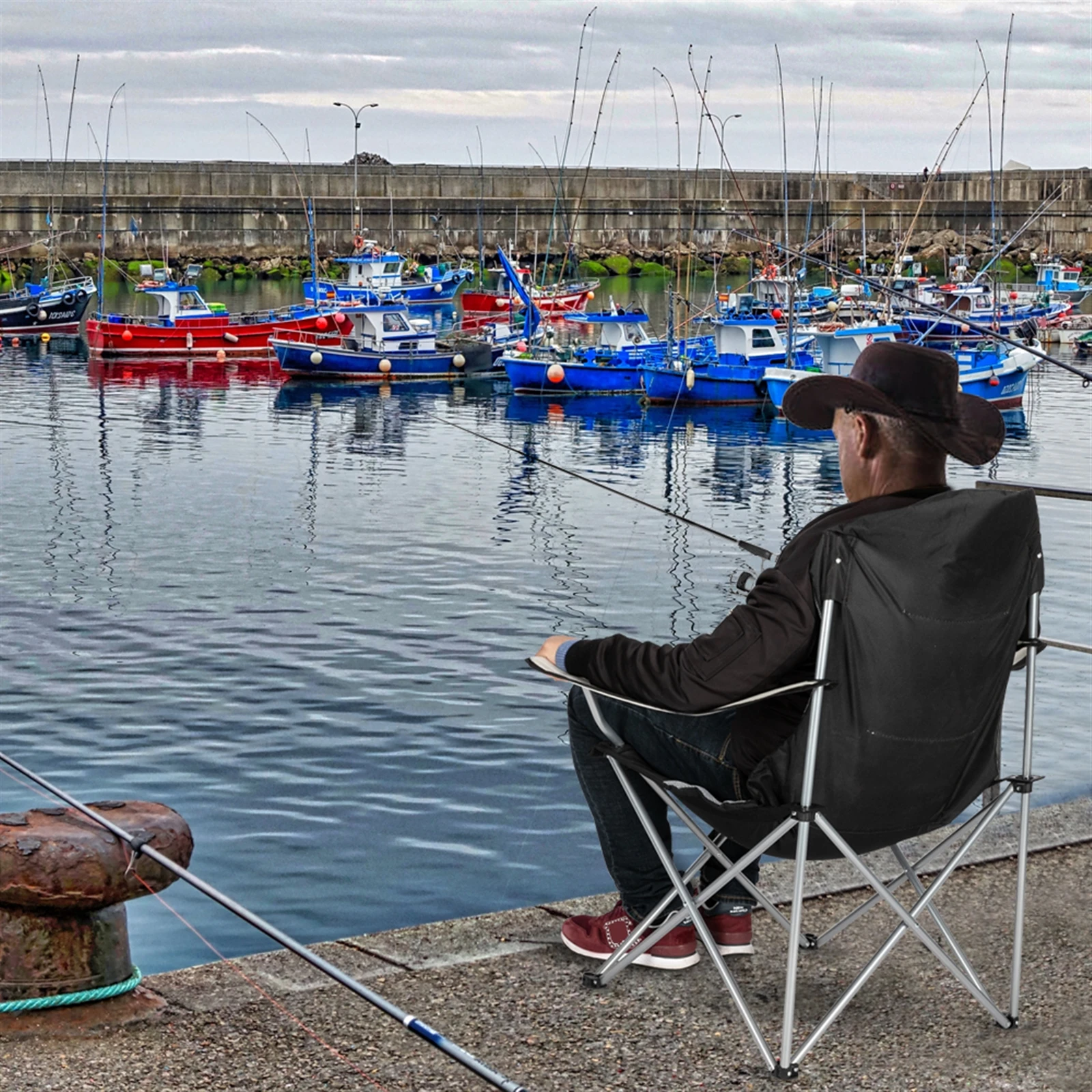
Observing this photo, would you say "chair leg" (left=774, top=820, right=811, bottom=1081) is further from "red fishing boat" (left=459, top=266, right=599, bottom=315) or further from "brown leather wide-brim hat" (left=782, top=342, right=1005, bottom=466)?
"red fishing boat" (left=459, top=266, right=599, bottom=315)

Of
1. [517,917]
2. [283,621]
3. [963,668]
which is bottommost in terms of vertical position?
[283,621]

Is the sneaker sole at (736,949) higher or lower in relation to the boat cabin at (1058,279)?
lower

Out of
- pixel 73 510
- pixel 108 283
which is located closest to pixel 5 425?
pixel 73 510

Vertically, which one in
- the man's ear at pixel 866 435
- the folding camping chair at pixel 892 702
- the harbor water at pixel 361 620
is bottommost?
the harbor water at pixel 361 620

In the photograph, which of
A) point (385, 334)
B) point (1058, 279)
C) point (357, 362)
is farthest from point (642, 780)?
point (1058, 279)

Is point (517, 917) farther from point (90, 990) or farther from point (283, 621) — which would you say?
point (283, 621)

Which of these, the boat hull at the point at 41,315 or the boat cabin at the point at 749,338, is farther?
the boat hull at the point at 41,315

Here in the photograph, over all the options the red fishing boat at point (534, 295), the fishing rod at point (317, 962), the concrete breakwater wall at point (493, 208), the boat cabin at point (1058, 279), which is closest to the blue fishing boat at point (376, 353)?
the red fishing boat at point (534, 295)

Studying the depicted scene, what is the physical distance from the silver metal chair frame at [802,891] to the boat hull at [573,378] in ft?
91.3

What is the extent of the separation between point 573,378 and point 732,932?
2803cm

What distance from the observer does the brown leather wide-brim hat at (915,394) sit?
2904 mm

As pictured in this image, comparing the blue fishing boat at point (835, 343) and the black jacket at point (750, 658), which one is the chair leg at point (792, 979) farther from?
the blue fishing boat at point (835, 343)

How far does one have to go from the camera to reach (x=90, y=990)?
3.15m

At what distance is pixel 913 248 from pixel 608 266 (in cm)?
1098
